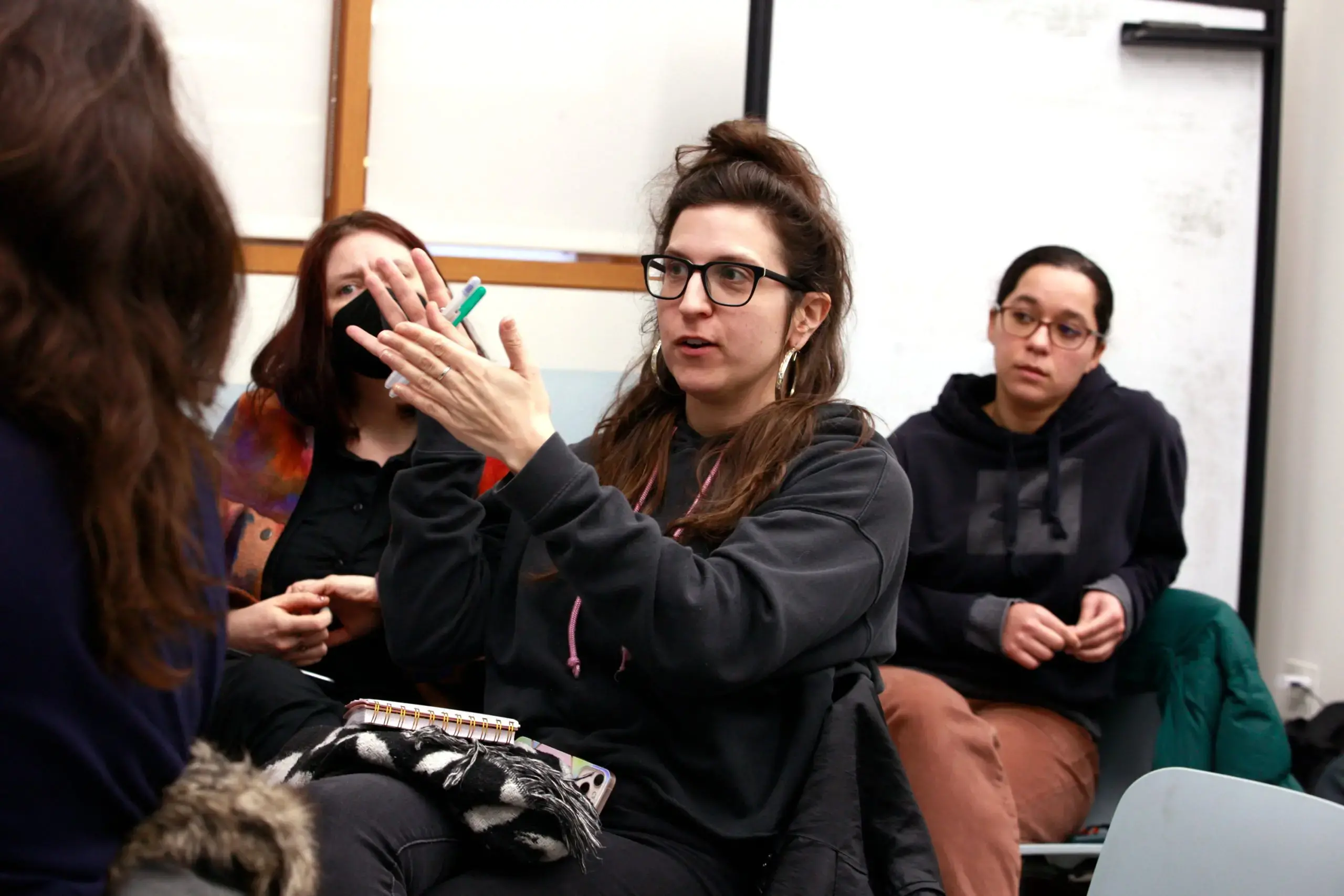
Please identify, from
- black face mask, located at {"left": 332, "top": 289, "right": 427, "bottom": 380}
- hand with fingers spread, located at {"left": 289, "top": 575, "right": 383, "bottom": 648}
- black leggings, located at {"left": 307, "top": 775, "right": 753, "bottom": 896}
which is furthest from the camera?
black face mask, located at {"left": 332, "top": 289, "right": 427, "bottom": 380}

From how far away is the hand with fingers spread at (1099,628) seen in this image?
2.24m

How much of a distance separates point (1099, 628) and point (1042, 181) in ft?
3.94

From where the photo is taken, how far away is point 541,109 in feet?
9.31

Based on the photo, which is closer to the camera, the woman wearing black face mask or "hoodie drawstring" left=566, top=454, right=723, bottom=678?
"hoodie drawstring" left=566, top=454, right=723, bottom=678

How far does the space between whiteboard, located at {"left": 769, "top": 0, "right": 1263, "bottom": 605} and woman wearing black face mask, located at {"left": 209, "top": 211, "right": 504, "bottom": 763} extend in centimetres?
115

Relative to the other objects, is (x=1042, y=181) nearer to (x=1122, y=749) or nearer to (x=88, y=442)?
(x=1122, y=749)

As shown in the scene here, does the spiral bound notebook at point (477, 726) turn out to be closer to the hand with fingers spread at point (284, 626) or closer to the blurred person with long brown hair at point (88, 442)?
the hand with fingers spread at point (284, 626)

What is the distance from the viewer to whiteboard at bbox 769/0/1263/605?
288cm

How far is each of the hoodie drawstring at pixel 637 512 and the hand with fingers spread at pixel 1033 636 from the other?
809 mm

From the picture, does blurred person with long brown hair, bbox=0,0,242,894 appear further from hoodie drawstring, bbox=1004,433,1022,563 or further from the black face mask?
hoodie drawstring, bbox=1004,433,1022,563

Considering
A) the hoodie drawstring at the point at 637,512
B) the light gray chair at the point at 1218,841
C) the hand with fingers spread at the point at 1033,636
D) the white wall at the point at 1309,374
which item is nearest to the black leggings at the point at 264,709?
the hoodie drawstring at the point at 637,512

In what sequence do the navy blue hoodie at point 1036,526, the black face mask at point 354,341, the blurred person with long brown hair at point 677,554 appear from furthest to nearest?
1. the navy blue hoodie at point 1036,526
2. the black face mask at point 354,341
3. the blurred person with long brown hair at point 677,554

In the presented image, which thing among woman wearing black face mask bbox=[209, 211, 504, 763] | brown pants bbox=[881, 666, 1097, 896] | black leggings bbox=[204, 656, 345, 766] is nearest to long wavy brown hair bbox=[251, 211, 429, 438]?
woman wearing black face mask bbox=[209, 211, 504, 763]

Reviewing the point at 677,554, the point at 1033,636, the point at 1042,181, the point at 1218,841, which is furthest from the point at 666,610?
the point at 1042,181
